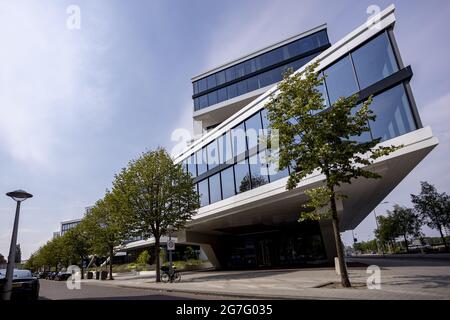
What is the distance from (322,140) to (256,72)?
32161 millimetres

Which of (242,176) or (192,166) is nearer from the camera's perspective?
(242,176)

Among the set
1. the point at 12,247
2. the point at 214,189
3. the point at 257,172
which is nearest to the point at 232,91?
the point at 214,189

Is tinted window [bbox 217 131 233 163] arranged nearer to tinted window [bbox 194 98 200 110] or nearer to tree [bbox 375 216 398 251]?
tinted window [bbox 194 98 200 110]

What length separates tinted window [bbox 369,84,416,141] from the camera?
621 inches

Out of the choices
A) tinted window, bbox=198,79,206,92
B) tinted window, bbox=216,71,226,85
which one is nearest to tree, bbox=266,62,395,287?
tinted window, bbox=216,71,226,85

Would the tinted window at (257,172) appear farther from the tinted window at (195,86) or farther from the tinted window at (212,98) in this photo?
the tinted window at (195,86)

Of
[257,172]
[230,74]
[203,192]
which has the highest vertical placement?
[230,74]

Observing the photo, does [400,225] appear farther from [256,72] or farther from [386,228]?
[256,72]

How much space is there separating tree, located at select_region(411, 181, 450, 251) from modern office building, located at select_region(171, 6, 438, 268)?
10.1m

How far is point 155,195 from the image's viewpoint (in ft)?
81.2

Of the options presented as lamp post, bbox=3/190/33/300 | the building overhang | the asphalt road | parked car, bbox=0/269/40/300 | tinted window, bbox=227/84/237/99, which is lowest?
the asphalt road

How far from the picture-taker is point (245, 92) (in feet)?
140

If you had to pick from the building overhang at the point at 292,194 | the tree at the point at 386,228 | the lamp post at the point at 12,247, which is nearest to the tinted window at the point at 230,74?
the building overhang at the point at 292,194

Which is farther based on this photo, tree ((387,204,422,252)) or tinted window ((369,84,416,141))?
tree ((387,204,422,252))
